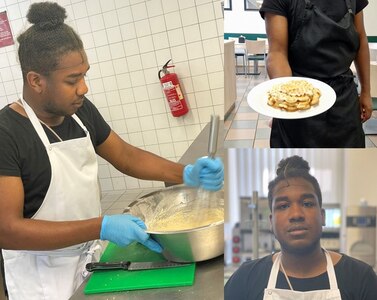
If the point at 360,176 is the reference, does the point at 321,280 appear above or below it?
below

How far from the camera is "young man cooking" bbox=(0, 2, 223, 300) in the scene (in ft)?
2.65

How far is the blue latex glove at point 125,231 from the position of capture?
77 cm

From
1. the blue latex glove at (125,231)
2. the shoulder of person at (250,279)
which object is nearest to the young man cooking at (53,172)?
the blue latex glove at (125,231)

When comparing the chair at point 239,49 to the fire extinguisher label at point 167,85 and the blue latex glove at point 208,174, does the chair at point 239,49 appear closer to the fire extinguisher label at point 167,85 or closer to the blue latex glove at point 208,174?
the blue latex glove at point 208,174

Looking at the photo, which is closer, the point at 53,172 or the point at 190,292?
the point at 190,292

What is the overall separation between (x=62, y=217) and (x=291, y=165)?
72 centimetres

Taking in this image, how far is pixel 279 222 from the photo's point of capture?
0.35 meters

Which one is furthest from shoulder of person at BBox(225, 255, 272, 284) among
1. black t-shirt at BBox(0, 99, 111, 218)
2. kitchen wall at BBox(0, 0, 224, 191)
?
kitchen wall at BBox(0, 0, 224, 191)

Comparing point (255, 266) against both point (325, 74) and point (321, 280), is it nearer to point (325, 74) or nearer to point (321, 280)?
point (321, 280)

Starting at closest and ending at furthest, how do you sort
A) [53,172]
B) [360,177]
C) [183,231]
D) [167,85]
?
[360,177]
[183,231]
[53,172]
[167,85]

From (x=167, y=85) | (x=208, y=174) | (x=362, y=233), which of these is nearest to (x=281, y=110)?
(x=362, y=233)

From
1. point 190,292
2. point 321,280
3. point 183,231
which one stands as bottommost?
point 190,292

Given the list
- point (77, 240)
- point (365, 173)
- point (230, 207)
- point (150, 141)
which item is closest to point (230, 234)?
point (230, 207)

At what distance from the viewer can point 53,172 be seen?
2.97ft
